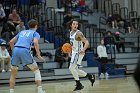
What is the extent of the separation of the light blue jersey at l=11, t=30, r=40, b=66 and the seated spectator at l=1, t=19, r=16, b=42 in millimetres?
8110

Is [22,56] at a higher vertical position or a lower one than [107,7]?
lower

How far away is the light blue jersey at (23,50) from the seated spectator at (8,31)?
319 inches

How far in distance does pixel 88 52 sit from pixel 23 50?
35.0 ft

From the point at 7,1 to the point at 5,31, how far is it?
3.40 metres

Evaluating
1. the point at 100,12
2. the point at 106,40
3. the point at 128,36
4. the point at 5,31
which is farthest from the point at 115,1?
the point at 5,31

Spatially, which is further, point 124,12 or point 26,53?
point 124,12

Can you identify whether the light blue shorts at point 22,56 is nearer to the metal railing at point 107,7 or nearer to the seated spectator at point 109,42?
the seated spectator at point 109,42

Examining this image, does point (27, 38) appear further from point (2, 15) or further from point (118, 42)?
point (118, 42)

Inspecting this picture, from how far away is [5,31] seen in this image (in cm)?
1639

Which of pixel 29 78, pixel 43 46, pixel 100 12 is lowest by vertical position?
pixel 29 78

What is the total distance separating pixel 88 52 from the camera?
18.4 metres

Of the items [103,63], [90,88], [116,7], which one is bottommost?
[103,63]

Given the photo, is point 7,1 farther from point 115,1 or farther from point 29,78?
point 115,1

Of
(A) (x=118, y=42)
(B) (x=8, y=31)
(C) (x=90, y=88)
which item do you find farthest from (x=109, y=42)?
(C) (x=90, y=88)
